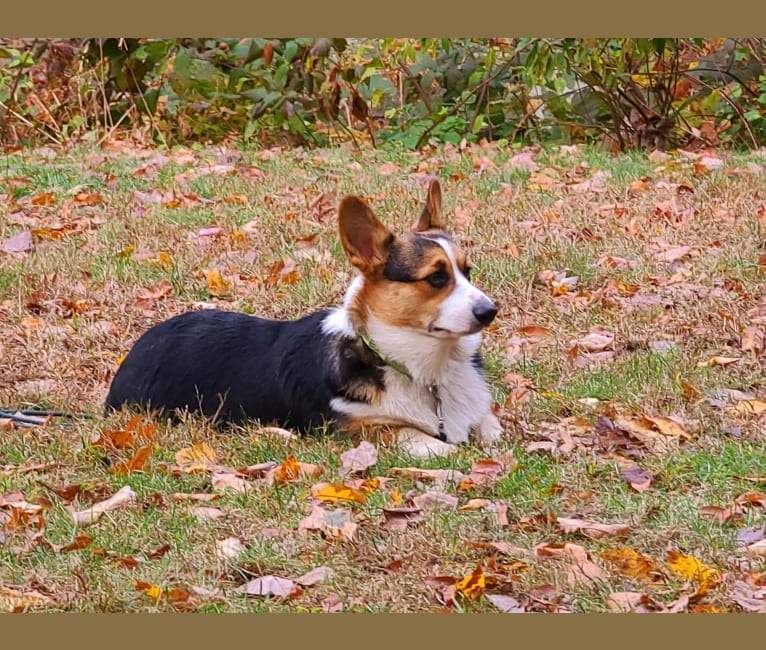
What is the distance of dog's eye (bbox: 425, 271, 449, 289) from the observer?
5074 mm

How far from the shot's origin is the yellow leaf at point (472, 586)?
3.62 m

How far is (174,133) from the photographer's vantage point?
12359mm

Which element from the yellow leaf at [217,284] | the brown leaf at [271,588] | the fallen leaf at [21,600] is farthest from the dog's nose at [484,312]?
the yellow leaf at [217,284]

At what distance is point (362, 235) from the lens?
518 centimetres

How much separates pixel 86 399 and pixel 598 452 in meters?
2.42

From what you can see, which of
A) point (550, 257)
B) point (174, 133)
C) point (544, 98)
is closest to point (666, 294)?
point (550, 257)

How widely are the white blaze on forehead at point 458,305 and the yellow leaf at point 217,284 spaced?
2356 millimetres

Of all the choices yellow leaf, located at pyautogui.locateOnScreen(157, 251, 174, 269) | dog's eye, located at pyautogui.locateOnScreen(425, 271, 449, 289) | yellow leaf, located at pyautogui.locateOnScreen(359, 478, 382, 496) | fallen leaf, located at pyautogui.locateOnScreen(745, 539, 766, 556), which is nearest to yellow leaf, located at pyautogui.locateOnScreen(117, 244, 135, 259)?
yellow leaf, located at pyautogui.locateOnScreen(157, 251, 174, 269)

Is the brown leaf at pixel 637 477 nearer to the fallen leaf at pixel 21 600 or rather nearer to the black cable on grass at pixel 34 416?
the fallen leaf at pixel 21 600

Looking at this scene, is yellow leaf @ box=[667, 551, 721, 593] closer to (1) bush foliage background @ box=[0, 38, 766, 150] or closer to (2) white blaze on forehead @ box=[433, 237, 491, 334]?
(2) white blaze on forehead @ box=[433, 237, 491, 334]

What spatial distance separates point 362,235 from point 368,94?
7629mm

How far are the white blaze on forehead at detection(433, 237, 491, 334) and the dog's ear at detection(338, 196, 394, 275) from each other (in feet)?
0.85

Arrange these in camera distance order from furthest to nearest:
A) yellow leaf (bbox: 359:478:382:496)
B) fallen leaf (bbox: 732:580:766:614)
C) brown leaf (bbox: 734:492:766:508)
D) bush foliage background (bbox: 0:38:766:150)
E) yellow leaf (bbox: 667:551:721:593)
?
bush foliage background (bbox: 0:38:766:150)
yellow leaf (bbox: 359:478:382:496)
brown leaf (bbox: 734:492:766:508)
yellow leaf (bbox: 667:551:721:593)
fallen leaf (bbox: 732:580:766:614)

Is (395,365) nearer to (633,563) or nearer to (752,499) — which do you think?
(752,499)
